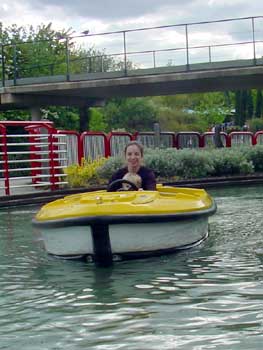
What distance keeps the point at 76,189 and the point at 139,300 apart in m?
11.9

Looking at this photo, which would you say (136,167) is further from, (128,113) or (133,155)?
(128,113)

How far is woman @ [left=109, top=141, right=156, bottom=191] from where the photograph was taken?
8.26 meters

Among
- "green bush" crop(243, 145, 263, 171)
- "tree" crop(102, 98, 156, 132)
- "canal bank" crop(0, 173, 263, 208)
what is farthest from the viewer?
"tree" crop(102, 98, 156, 132)

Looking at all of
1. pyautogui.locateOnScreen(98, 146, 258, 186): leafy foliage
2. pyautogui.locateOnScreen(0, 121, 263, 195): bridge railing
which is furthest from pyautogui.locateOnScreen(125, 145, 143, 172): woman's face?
pyautogui.locateOnScreen(98, 146, 258, 186): leafy foliage

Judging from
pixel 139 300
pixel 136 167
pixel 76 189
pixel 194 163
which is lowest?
pixel 139 300

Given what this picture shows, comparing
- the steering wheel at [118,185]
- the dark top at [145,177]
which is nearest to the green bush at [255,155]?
the dark top at [145,177]

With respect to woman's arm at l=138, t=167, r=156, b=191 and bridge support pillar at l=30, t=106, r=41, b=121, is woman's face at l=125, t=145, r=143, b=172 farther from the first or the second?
bridge support pillar at l=30, t=106, r=41, b=121

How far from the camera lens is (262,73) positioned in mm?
28234

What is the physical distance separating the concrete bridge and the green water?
2030cm

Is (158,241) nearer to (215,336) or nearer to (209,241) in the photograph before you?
(209,241)

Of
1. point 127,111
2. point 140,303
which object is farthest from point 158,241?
point 127,111

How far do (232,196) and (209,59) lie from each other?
13258 mm

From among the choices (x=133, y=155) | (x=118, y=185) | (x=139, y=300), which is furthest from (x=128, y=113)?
(x=139, y=300)

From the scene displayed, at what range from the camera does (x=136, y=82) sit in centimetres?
2969
